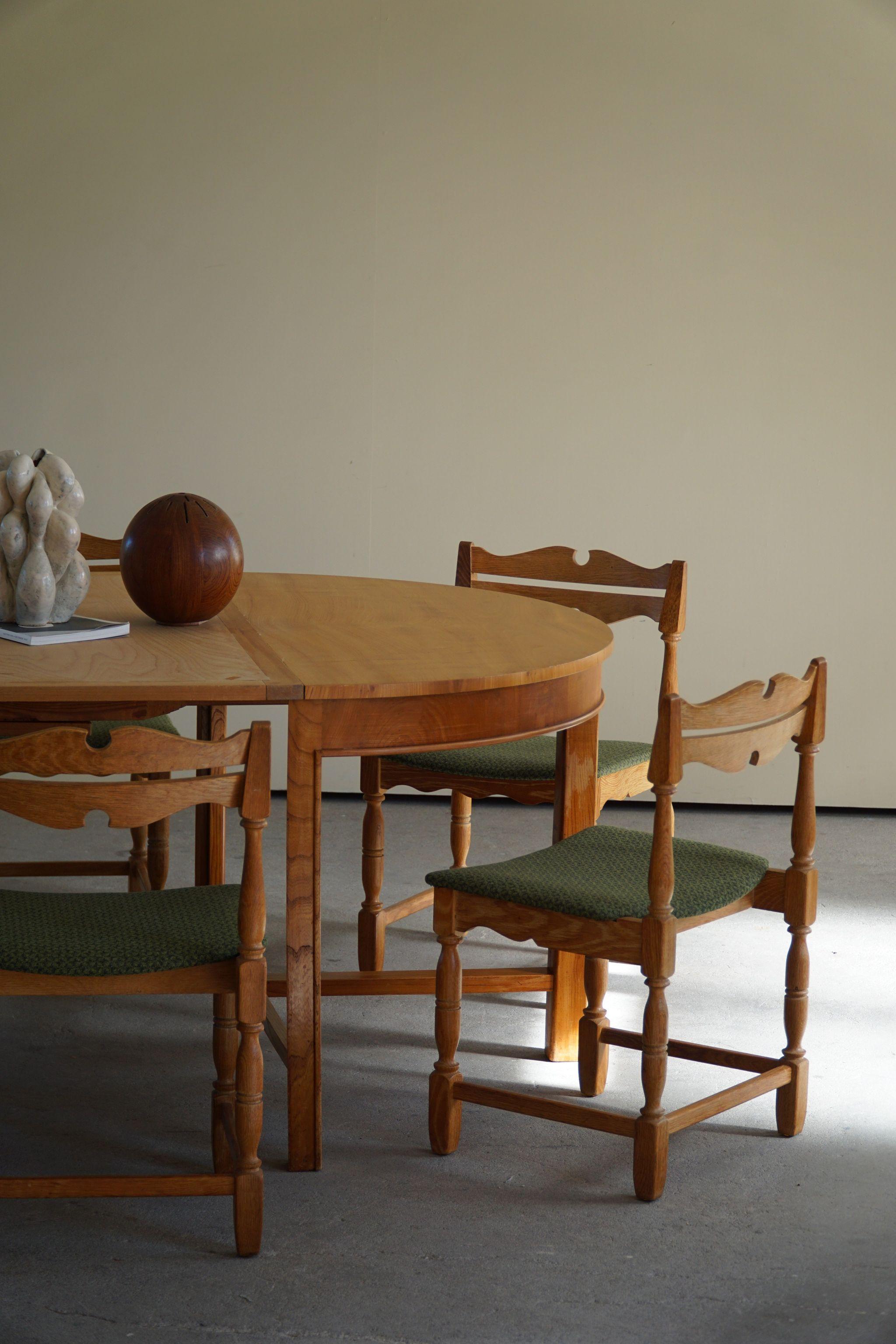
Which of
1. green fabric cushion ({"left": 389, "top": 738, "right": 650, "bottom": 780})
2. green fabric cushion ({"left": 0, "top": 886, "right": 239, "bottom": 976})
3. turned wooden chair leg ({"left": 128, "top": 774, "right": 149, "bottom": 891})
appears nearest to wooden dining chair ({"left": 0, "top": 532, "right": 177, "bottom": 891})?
turned wooden chair leg ({"left": 128, "top": 774, "right": 149, "bottom": 891})

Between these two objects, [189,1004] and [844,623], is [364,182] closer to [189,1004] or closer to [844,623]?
[844,623]

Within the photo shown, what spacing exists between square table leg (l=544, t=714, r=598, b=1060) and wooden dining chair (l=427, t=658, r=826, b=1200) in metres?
0.20

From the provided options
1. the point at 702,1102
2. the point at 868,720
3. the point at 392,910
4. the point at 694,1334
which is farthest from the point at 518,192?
the point at 694,1334

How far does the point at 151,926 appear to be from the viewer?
196 centimetres

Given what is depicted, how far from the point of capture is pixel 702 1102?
2.21 m

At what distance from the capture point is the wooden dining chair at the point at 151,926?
1705 mm

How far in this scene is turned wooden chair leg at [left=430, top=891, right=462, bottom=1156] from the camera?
2279 millimetres

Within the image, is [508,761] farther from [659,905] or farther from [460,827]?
[659,905]

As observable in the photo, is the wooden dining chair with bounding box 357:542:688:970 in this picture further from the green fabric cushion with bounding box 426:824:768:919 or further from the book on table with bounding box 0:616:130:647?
the book on table with bounding box 0:616:130:647

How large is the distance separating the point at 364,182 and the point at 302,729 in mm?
2920

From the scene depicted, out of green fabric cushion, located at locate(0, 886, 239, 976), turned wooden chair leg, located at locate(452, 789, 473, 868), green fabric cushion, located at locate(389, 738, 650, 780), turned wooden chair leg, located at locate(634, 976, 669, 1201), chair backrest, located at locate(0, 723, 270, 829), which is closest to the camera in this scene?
chair backrest, located at locate(0, 723, 270, 829)

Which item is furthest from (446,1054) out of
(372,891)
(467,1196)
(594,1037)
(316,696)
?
(372,891)

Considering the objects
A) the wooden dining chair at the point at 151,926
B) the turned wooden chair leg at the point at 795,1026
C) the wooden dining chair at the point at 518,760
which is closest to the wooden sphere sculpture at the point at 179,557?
the wooden dining chair at the point at 518,760

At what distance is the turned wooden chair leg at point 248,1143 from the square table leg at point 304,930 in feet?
0.63
